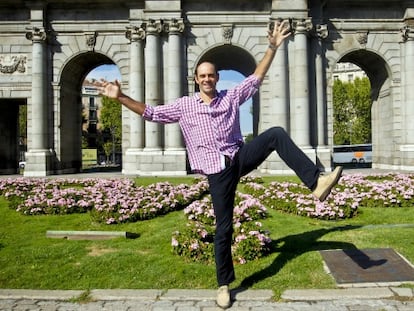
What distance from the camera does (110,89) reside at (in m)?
4.46

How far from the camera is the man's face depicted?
15.1 feet

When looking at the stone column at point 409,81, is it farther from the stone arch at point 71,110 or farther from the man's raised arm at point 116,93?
the man's raised arm at point 116,93

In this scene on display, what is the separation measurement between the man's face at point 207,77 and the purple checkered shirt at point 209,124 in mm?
143

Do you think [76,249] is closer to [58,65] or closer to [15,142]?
[58,65]

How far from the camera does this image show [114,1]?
2162cm

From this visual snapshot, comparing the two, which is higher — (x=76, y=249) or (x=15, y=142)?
(x=15, y=142)

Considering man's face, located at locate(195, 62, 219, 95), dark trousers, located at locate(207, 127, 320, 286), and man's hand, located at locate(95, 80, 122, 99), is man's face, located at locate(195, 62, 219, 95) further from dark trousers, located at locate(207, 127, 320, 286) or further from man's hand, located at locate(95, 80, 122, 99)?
man's hand, located at locate(95, 80, 122, 99)

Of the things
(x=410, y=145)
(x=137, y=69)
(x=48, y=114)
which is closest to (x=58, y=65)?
(x=48, y=114)

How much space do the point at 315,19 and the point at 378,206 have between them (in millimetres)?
14575

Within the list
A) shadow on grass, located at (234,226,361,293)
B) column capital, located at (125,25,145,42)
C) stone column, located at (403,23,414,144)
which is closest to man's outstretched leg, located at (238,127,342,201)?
shadow on grass, located at (234,226,361,293)

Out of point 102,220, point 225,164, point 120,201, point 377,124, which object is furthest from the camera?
point 377,124

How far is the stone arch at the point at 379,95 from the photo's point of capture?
2312 cm

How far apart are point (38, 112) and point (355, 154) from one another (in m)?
37.8

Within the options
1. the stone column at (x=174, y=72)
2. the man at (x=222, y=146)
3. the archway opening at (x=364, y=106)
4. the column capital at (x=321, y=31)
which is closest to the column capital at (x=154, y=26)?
the stone column at (x=174, y=72)
